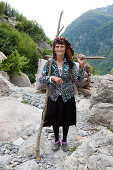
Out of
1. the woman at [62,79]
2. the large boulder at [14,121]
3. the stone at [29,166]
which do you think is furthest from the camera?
the large boulder at [14,121]

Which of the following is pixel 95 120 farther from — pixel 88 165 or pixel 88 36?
pixel 88 36

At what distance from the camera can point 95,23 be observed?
15312 centimetres

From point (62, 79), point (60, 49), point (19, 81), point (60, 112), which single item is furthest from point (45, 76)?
point (19, 81)

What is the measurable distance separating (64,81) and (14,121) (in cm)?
191

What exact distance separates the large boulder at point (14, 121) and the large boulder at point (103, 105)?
1.56 m

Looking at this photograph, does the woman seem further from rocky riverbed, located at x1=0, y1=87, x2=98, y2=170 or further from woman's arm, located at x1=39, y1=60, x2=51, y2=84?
rocky riverbed, located at x1=0, y1=87, x2=98, y2=170

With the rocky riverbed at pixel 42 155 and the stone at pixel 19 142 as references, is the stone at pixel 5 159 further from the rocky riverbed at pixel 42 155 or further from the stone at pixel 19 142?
the stone at pixel 19 142

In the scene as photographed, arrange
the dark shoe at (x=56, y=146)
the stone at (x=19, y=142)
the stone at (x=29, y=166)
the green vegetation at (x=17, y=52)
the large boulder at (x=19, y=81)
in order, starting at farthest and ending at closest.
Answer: the large boulder at (x=19, y=81) < the green vegetation at (x=17, y=52) < the stone at (x=19, y=142) < the dark shoe at (x=56, y=146) < the stone at (x=29, y=166)

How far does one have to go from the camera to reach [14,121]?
3674 mm

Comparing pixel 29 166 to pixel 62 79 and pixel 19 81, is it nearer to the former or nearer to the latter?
pixel 62 79

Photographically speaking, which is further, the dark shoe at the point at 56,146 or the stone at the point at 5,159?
the dark shoe at the point at 56,146

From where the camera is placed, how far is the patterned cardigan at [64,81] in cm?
249

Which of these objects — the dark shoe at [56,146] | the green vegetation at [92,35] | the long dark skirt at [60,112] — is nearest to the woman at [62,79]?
the long dark skirt at [60,112]

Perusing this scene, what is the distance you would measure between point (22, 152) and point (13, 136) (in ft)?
1.87
